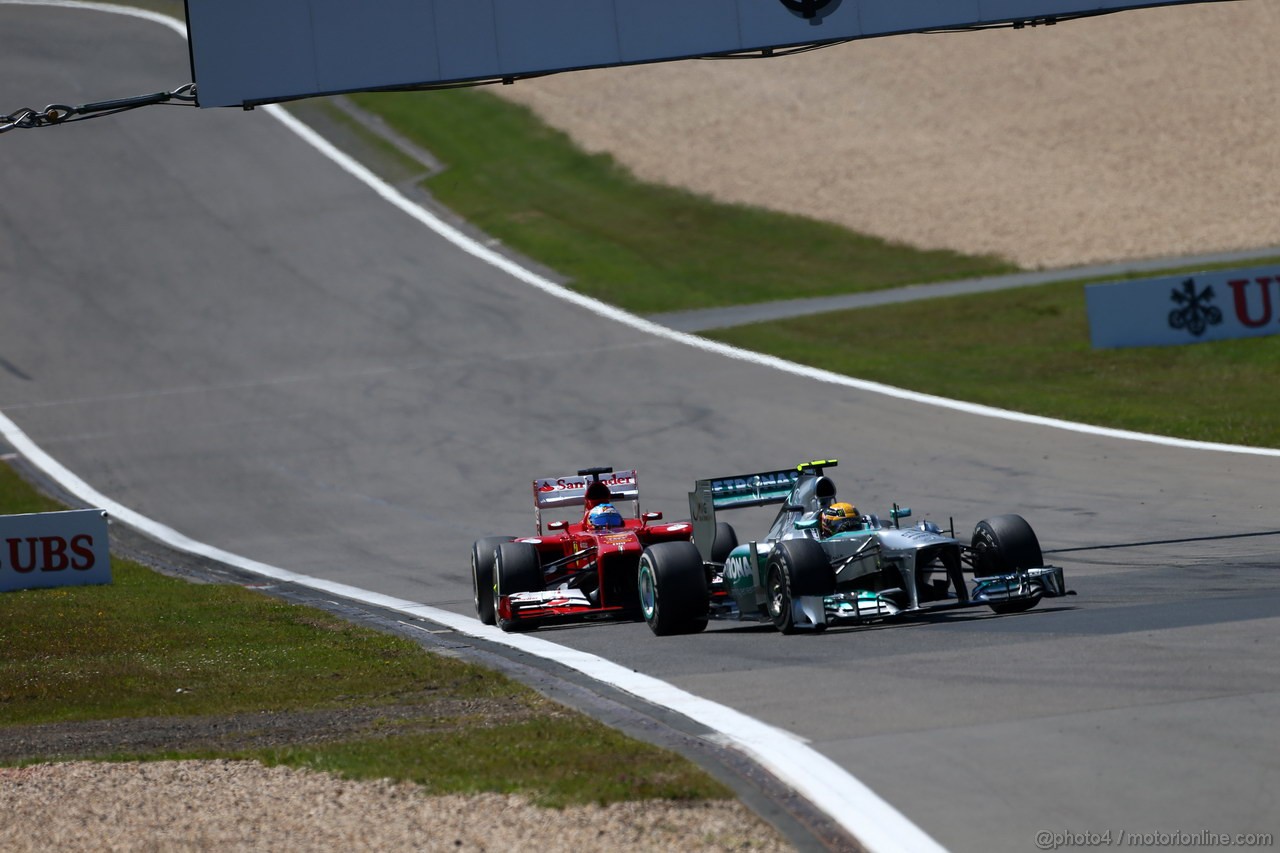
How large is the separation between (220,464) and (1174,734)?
22.3 meters

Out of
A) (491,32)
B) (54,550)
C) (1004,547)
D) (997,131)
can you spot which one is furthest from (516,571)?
(997,131)

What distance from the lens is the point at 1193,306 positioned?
105 feet

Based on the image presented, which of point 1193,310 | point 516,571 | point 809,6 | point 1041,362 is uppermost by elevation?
point 809,6

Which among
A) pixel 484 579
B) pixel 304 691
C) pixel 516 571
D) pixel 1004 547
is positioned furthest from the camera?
pixel 484 579

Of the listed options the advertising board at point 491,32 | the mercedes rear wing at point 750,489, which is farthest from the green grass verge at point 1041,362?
the mercedes rear wing at point 750,489

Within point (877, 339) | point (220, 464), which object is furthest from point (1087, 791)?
point (877, 339)

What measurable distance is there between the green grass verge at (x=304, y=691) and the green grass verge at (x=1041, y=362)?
1552cm

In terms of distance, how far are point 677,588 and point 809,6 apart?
8763 millimetres

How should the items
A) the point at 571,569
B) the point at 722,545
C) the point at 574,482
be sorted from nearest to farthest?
the point at 571,569 < the point at 722,545 < the point at 574,482

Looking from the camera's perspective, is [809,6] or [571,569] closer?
[571,569]

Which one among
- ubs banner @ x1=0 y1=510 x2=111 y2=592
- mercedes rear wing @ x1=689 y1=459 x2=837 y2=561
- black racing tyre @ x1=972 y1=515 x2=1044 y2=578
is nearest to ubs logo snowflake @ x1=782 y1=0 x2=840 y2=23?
mercedes rear wing @ x1=689 y1=459 x2=837 y2=561

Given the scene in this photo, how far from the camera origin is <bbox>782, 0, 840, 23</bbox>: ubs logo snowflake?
19.9 m

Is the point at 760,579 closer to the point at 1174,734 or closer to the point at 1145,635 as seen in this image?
the point at 1145,635

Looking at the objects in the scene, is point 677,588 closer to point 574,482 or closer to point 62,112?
point 574,482
